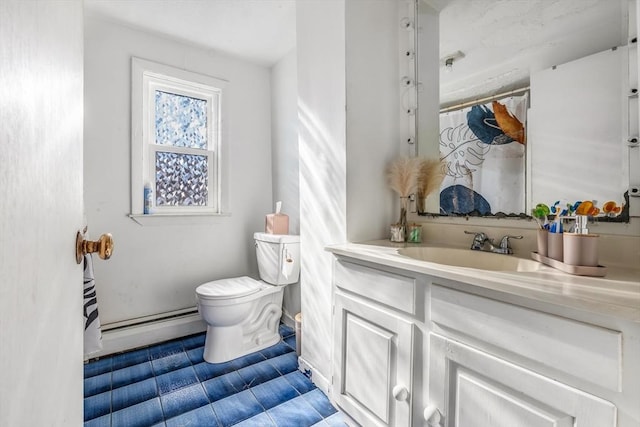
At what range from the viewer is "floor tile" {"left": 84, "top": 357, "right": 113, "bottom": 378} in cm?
166

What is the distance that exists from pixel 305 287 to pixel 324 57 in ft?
4.11

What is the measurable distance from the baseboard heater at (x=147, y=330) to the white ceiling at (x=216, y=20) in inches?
79.1

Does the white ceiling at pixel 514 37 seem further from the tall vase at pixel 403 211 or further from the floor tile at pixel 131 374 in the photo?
the floor tile at pixel 131 374

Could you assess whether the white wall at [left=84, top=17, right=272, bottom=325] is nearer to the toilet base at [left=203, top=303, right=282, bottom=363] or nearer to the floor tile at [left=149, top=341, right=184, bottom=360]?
the floor tile at [left=149, top=341, right=184, bottom=360]

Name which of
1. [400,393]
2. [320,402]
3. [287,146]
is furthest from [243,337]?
[287,146]

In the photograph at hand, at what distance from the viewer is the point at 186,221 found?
7.10ft

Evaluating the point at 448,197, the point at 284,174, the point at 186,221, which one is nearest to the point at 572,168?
the point at 448,197

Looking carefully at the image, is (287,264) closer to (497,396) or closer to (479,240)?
(479,240)

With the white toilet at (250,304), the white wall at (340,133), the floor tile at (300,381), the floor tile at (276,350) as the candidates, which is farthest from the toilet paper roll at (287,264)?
the floor tile at (300,381)

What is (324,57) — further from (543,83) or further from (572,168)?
(572,168)

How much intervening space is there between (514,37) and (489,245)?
834 mm

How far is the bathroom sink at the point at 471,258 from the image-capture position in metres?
0.98

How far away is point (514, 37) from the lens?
3.69 ft

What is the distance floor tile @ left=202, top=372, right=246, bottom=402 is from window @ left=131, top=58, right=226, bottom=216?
120cm
